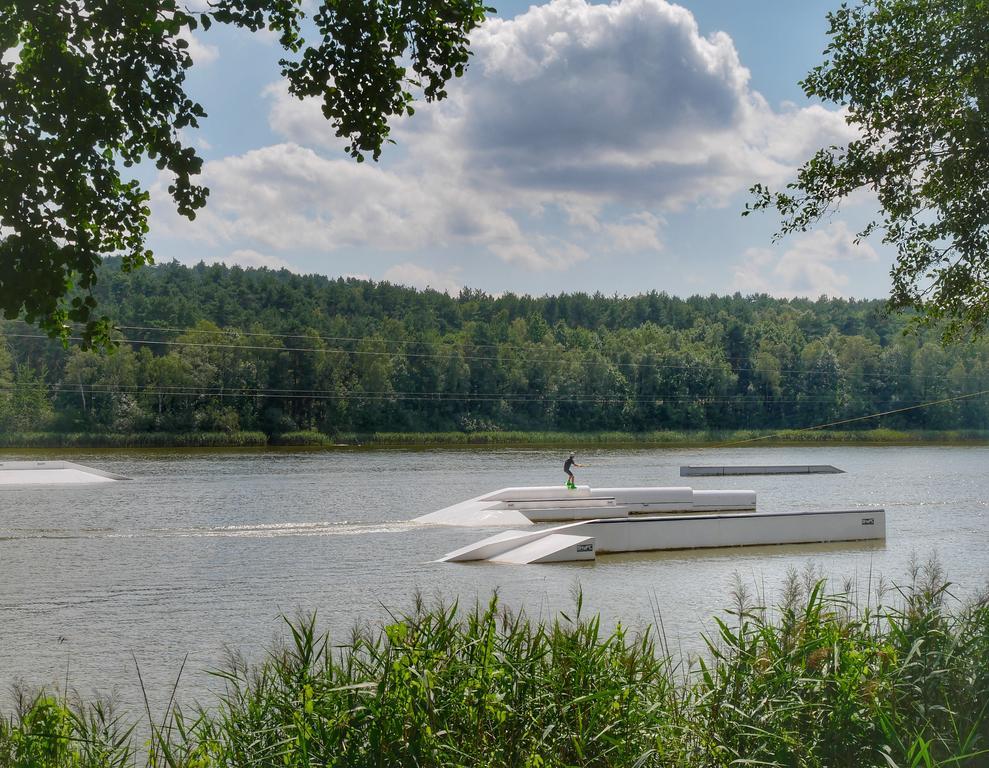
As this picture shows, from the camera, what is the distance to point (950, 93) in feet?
30.5

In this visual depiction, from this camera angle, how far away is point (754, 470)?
5441cm

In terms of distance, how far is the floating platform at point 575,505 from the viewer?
29031mm

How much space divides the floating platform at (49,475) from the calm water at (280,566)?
1.81 m

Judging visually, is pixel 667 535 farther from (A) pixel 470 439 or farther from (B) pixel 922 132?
(A) pixel 470 439

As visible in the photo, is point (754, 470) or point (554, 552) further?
point (754, 470)

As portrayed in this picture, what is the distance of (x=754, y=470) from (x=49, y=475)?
3650cm

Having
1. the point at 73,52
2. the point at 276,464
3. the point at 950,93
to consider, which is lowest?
the point at 276,464

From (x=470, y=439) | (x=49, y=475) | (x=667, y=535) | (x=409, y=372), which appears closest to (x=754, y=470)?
(x=667, y=535)

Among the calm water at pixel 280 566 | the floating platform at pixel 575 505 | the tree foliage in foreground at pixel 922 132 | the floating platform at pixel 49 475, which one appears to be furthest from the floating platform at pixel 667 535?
the floating platform at pixel 49 475

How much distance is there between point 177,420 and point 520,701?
3189 inches

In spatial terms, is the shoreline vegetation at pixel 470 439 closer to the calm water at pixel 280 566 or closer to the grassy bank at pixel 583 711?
the calm water at pixel 280 566

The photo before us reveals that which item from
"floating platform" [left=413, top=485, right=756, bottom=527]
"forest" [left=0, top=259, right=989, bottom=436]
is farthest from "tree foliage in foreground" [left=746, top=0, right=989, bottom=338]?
"forest" [left=0, top=259, right=989, bottom=436]

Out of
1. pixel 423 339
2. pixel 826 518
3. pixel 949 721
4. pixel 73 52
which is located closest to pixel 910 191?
pixel 949 721

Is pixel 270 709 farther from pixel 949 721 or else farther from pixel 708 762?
pixel 949 721
